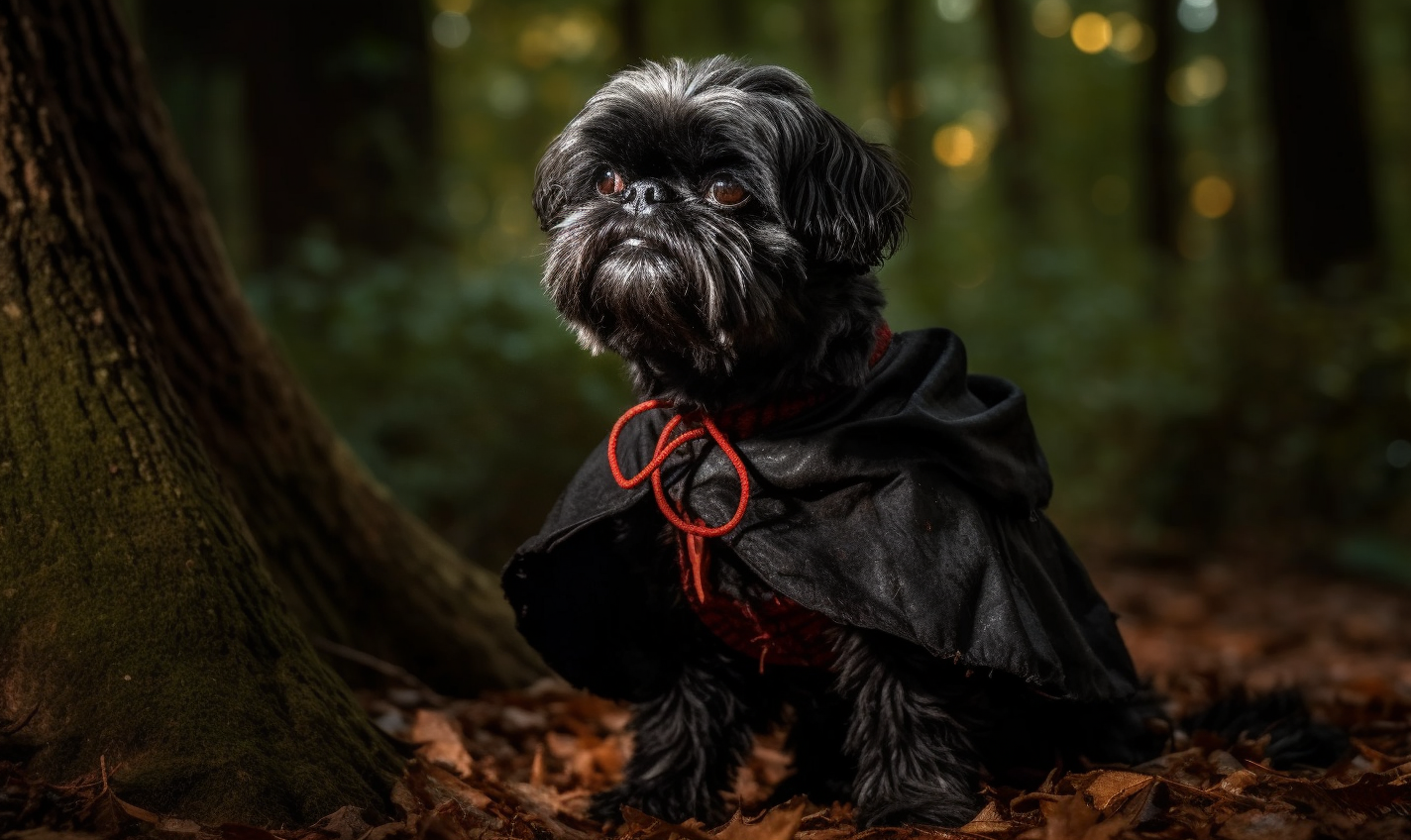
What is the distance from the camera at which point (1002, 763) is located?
313 cm

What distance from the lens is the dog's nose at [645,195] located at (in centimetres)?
260

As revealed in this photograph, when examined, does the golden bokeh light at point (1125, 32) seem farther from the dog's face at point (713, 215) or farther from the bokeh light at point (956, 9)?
the dog's face at point (713, 215)

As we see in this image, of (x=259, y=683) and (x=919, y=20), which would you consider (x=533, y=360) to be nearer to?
(x=259, y=683)

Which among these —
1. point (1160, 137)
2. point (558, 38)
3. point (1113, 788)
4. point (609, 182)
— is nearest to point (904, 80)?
point (1160, 137)

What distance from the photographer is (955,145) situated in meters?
24.8

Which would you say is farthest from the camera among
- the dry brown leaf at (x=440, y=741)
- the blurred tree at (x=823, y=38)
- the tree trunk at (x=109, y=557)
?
the blurred tree at (x=823, y=38)

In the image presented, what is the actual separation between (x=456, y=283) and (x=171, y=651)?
15.8ft

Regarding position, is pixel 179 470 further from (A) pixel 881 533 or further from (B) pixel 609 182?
(A) pixel 881 533

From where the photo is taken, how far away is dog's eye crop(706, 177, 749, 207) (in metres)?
2.60

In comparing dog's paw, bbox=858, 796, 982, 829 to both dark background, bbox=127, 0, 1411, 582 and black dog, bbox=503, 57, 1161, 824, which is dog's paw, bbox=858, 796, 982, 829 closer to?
black dog, bbox=503, 57, 1161, 824

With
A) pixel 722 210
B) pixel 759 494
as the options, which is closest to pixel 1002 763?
pixel 759 494

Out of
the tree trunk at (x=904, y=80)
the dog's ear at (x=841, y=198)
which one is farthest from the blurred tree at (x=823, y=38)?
the dog's ear at (x=841, y=198)

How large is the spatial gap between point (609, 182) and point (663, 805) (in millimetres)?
1598

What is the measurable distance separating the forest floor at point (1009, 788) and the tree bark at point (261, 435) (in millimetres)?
259
